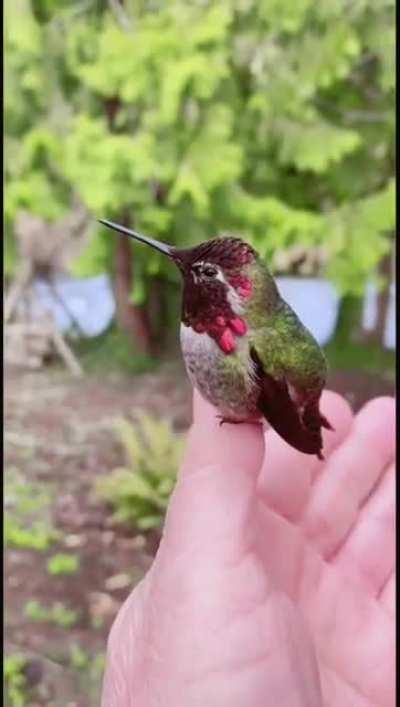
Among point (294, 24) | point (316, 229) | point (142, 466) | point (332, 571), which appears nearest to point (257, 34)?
point (294, 24)

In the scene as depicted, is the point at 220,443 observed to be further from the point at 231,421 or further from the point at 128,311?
the point at 128,311

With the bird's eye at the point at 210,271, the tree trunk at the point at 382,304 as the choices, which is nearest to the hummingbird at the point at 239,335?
the bird's eye at the point at 210,271

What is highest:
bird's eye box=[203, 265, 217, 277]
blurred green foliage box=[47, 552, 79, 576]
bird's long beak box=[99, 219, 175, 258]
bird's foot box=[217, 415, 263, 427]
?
bird's long beak box=[99, 219, 175, 258]

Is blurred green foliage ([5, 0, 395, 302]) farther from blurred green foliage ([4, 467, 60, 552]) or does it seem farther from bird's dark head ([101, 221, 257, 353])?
bird's dark head ([101, 221, 257, 353])

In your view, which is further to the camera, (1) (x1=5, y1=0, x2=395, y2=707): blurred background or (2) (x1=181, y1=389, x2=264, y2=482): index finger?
(1) (x1=5, y1=0, x2=395, y2=707): blurred background

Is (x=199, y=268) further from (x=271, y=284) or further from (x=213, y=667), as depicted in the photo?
(x=213, y=667)

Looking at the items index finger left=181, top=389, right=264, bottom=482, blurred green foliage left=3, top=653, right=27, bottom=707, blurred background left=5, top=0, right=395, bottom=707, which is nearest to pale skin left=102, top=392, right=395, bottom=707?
index finger left=181, top=389, right=264, bottom=482

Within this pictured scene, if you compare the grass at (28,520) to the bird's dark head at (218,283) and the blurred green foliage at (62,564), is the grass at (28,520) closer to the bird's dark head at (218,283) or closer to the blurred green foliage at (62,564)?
the blurred green foliage at (62,564)
